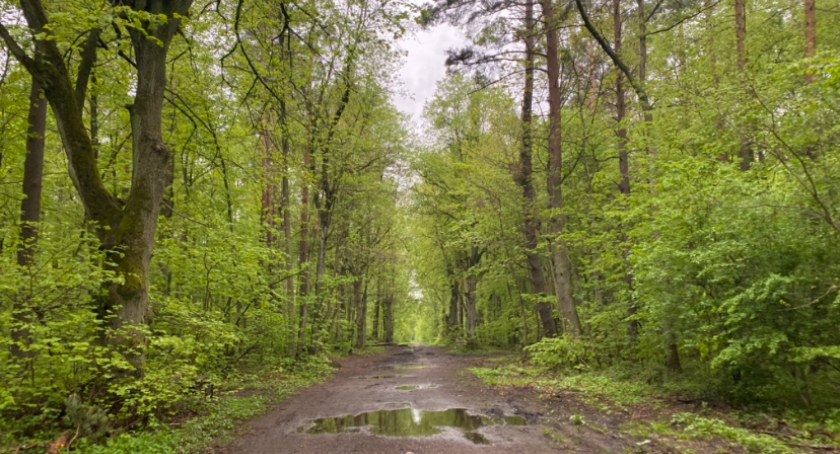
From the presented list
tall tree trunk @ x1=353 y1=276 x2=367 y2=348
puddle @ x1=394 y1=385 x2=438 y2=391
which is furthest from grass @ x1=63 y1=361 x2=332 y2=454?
tall tree trunk @ x1=353 y1=276 x2=367 y2=348

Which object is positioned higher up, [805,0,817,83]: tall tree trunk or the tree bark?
[805,0,817,83]: tall tree trunk

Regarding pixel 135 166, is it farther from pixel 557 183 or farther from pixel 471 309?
pixel 471 309

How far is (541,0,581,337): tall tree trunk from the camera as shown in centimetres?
1309

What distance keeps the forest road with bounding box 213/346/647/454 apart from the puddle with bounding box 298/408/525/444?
Answer: 14mm

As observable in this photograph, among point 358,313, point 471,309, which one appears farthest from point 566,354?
point 358,313

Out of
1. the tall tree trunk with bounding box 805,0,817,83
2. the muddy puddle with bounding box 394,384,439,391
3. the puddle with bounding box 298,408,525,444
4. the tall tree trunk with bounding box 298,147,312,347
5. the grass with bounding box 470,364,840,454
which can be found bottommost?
the muddy puddle with bounding box 394,384,439,391

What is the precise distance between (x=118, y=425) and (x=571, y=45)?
49.2 feet

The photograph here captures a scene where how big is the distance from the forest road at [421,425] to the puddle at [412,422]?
0.05ft

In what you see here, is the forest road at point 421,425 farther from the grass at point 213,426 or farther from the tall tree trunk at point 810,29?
the tall tree trunk at point 810,29

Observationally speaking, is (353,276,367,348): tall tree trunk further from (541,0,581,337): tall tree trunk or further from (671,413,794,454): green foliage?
(671,413,794,454): green foliage

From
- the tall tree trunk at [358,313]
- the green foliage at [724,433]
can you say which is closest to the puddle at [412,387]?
the green foliage at [724,433]

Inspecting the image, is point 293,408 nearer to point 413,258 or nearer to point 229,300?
point 229,300

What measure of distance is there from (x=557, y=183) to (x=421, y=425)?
885 cm

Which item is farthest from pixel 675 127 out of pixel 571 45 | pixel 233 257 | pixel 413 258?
pixel 413 258
